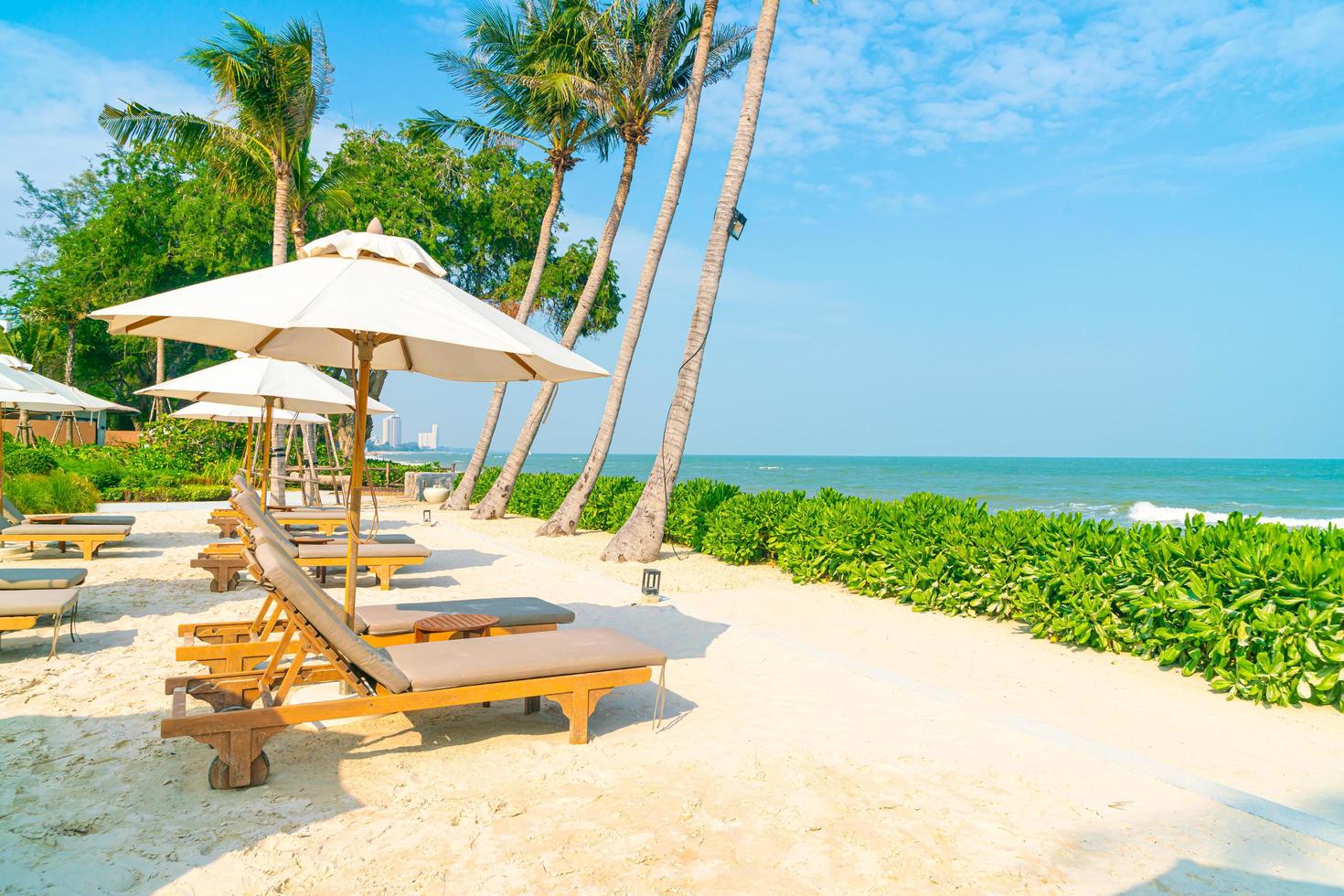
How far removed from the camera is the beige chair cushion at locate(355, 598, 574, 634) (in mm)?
5075

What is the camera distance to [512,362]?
527 cm

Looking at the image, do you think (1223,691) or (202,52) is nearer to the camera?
(1223,691)

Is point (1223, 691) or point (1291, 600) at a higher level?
point (1291, 600)

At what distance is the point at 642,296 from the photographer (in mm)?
13305

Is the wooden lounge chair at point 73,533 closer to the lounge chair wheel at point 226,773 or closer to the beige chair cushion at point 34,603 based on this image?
the beige chair cushion at point 34,603

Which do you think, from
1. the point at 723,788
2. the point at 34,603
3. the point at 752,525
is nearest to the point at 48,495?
the point at 34,603

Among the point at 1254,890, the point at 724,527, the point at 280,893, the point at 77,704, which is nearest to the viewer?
the point at 280,893

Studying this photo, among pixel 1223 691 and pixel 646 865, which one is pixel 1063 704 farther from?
pixel 646 865

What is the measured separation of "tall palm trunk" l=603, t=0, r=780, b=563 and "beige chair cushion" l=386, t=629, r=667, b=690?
21.2 feet

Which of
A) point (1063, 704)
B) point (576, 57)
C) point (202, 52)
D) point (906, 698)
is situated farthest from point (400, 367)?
point (202, 52)

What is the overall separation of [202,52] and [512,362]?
1350 cm

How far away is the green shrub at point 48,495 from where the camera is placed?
13.5 meters

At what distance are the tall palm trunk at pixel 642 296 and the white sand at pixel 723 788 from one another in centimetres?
764

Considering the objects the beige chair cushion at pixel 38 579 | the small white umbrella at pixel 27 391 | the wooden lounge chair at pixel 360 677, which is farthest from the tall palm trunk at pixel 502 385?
the wooden lounge chair at pixel 360 677
